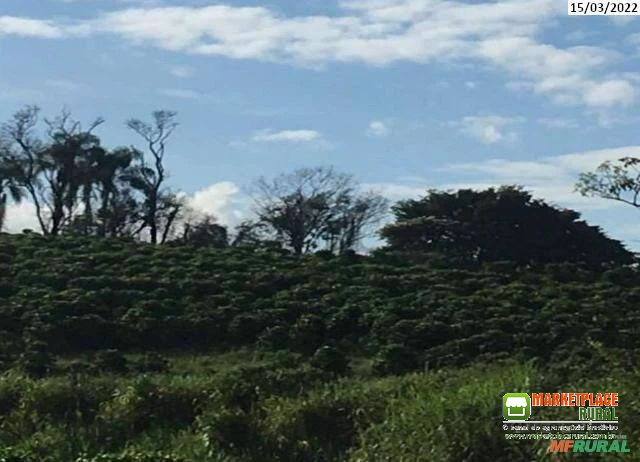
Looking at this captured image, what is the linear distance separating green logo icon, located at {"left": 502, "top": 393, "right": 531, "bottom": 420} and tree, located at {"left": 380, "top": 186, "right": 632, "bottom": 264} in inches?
1173

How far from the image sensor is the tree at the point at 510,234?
40.8 metres

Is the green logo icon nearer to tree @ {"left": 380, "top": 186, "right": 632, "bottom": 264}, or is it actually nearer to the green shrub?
the green shrub

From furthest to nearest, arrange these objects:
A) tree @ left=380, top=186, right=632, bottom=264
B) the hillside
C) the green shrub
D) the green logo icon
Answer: tree @ left=380, top=186, right=632, bottom=264 → the green shrub → the hillside → the green logo icon

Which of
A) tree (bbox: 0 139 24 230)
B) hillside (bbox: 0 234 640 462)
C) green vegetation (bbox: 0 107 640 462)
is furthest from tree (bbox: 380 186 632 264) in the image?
tree (bbox: 0 139 24 230)

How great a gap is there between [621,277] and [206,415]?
20791 mm

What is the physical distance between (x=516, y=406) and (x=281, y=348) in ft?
39.9

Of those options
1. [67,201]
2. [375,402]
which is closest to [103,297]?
[375,402]

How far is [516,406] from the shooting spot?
412 inches

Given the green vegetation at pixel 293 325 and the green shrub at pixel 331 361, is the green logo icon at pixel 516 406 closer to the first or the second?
the green vegetation at pixel 293 325

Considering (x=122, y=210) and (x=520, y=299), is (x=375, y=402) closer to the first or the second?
(x=520, y=299)

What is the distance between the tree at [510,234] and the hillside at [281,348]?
16.6 ft

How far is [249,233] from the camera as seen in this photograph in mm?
51438

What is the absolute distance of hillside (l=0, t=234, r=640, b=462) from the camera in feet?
38.1

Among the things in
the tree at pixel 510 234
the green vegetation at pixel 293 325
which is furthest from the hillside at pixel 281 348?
the tree at pixel 510 234
